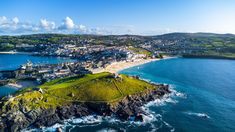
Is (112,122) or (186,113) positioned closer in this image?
(112,122)

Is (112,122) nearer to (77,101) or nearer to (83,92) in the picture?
(77,101)

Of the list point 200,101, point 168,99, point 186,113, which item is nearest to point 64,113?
point 186,113

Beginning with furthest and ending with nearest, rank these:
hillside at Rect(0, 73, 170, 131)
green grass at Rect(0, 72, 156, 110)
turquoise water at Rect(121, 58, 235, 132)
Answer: green grass at Rect(0, 72, 156, 110)
hillside at Rect(0, 73, 170, 131)
turquoise water at Rect(121, 58, 235, 132)

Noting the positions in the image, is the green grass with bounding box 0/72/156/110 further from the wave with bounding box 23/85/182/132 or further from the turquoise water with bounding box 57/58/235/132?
the turquoise water with bounding box 57/58/235/132

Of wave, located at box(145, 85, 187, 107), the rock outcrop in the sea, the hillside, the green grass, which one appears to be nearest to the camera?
the rock outcrop in the sea

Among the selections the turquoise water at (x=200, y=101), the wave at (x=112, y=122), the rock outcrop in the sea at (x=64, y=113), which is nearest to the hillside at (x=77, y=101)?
the rock outcrop in the sea at (x=64, y=113)

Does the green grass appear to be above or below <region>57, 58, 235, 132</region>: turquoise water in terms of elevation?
above

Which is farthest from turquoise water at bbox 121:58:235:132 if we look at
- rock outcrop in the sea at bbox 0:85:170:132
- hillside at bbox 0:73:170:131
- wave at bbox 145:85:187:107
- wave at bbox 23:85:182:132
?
hillside at bbox 0:73:170:131
